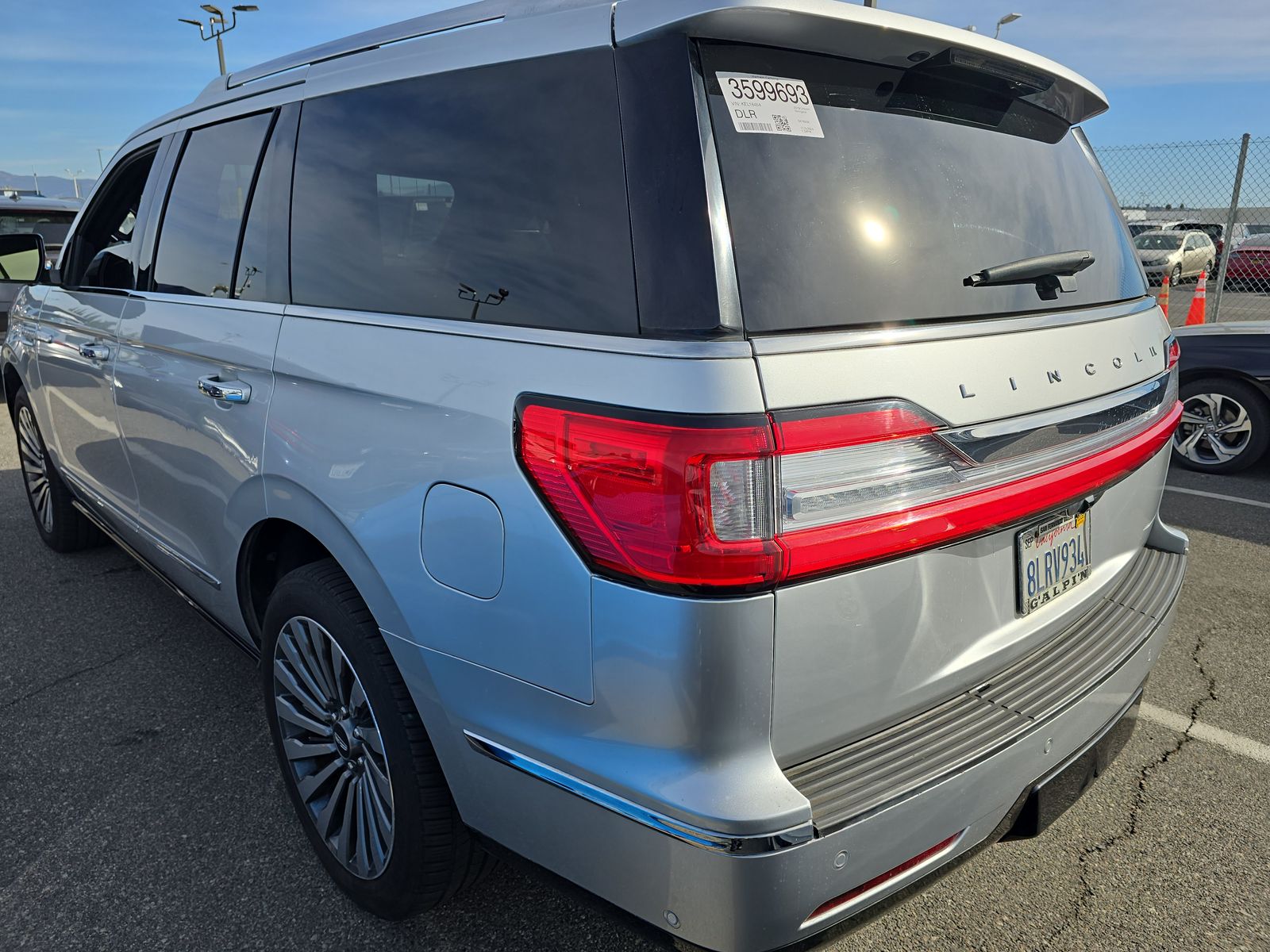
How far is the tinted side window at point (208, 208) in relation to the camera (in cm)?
260

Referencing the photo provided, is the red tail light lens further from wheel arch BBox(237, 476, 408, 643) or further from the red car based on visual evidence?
the red car

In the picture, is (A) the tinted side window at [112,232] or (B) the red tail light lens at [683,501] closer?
(B) the red tail light lens at [683,501]

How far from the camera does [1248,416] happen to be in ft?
19.4

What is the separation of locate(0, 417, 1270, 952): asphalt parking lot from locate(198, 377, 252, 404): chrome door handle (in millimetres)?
1159

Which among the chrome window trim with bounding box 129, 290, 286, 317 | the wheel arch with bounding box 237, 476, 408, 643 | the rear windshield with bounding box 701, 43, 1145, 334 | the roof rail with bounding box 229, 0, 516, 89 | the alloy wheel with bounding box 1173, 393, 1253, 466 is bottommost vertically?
the alloy wheel with bounding box 1173, 393, 1253, 466

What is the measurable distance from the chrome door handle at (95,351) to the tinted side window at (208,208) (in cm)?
41

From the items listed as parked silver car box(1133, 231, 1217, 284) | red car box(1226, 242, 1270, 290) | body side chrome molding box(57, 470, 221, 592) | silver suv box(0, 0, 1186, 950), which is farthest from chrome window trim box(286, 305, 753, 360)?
parked silver car box(1133, 231, 1217, 284)

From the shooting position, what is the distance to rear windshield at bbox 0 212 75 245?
8.59 meters

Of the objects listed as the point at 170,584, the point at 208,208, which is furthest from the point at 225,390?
the point at 170,584

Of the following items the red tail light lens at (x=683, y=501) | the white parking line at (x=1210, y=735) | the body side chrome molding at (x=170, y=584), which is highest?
the red tail light lens at (x=683, y=501)

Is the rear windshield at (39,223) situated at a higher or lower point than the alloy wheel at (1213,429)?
higher

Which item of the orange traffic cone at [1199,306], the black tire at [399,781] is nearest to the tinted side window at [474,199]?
the black tire at [399,781]

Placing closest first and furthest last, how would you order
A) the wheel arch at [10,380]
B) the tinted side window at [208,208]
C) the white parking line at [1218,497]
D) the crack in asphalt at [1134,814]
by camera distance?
1. the crack in asphalt at [1134,814]
2. the tinted side window at [208,208]
3. the wheel arch at [10,380]
4. the white parking line at [1218,497]

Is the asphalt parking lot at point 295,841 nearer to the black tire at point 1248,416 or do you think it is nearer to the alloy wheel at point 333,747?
the alloy wheel at point 333,747
